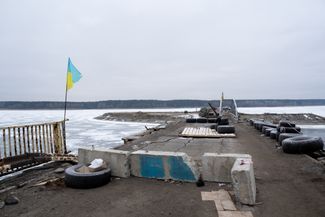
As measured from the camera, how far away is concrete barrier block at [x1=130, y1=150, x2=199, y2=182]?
587 centimetres

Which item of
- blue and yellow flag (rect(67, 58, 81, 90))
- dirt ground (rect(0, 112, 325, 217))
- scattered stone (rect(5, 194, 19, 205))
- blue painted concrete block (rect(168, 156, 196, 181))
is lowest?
scattered stone (rect(5, 194, 19, 205))

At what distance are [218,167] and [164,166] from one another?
3.88 ft

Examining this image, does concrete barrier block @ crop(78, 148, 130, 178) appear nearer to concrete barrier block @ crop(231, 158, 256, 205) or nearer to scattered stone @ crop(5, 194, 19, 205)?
scattered stone @ crop(5, 194, 19, 205)

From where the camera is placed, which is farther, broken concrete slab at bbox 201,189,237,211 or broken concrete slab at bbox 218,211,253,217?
broken concrete slab at bbox 201,189,237,211

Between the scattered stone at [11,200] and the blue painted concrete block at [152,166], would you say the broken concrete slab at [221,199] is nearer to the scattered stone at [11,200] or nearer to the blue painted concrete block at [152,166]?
the blue painted concrete block at [152,166]

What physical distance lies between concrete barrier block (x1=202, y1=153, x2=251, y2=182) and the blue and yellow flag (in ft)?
23.2

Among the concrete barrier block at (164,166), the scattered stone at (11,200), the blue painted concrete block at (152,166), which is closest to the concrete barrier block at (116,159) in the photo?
the concrete barrier block at (164,166)

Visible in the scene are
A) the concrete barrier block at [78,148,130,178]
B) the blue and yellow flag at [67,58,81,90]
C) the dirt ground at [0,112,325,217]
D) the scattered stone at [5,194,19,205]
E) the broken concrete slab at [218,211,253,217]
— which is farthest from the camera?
the blue and yellow flag at [67,58,81,90]

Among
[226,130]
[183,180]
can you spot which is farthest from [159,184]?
[226,130]

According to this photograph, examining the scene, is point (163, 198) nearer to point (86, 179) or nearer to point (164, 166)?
point (164, 166)

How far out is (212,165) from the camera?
583cm

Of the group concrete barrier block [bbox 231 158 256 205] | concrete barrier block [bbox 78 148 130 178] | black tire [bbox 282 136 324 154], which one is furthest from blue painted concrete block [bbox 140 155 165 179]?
black tire [bbox 282 136 324 154]

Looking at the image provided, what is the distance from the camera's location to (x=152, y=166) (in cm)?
620

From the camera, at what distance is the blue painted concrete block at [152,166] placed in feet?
20.0
